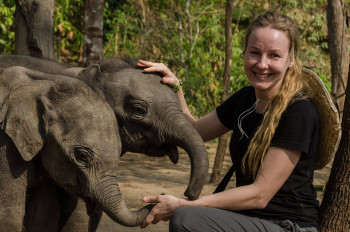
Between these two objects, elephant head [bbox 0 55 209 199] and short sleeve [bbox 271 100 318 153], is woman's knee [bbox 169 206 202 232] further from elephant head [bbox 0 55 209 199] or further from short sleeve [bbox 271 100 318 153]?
elephant head [bbox 0 55 209 199]

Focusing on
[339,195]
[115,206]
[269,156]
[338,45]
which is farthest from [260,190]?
[338,45]

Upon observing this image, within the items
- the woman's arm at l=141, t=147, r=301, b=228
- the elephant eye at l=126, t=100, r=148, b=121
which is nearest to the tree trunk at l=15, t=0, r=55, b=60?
the elephant eye at l=126, t=100, r=148, b=121

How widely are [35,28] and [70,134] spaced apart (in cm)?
306

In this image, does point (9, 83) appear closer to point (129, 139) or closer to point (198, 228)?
point (129, 139)

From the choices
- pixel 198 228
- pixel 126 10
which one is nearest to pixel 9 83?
pixel 198 228

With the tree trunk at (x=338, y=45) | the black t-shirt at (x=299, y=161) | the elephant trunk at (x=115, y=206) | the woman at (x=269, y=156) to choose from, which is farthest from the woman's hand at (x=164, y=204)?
the tree trunk at (x=338, y=45)

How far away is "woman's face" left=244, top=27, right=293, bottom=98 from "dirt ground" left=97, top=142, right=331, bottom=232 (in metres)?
2.51

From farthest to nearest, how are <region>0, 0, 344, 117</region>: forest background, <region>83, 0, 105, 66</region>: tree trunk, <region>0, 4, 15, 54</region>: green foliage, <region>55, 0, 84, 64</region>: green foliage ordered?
<region>55, 0, 84, 64</region>: green foliage
<region>0, 0, 344, 117</region>: forest background
<region>0, 4, 15, 54</region>: green foliage
<region>83, 0, 105, 66</region>: tree trunk

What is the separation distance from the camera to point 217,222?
3350mm

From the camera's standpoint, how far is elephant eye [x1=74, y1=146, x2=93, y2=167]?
3.64m

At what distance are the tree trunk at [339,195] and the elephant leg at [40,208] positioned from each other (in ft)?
5.68

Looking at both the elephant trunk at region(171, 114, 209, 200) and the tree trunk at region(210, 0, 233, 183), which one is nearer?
the elephant trunk at region(171, 114, 209, 200)

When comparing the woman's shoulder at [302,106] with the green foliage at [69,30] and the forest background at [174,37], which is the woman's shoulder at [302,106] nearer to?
the forest background at [174,37]

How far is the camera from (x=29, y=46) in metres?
6.50
